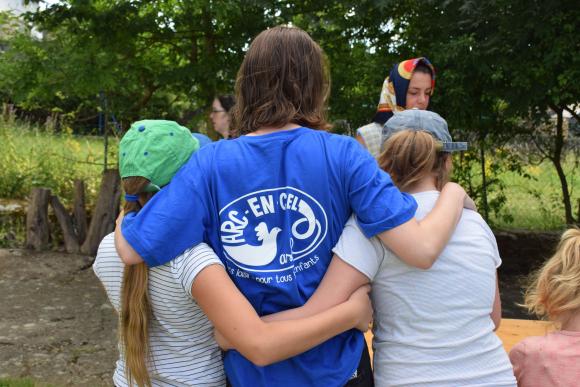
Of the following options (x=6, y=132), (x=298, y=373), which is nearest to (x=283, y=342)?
(x=298, y=373)

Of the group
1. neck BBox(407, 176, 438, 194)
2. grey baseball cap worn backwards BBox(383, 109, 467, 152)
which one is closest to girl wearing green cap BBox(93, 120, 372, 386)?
neck BBox(407, 176, 438, 194)

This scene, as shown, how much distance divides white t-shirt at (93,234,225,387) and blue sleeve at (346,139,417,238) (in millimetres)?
441

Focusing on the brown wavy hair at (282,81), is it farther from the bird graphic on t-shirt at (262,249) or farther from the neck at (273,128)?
the bird graphic on t-shirt at (262,249)

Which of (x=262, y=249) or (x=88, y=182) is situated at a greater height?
(x=262, y=249)

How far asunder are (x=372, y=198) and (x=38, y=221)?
5.91 m

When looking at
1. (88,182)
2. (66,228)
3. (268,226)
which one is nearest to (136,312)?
(268,226)

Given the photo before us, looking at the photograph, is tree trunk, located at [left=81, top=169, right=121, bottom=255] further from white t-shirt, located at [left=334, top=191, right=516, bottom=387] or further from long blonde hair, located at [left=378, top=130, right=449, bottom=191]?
white t-shirt, located at [left=334, top=191, right=516, bottom=387]

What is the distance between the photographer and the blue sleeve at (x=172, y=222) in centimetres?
138

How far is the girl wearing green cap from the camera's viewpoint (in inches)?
53.4

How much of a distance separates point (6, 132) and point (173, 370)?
26.0 feet

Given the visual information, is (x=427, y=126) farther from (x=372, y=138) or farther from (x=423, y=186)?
(x=372, y=138)

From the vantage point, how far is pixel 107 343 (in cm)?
455

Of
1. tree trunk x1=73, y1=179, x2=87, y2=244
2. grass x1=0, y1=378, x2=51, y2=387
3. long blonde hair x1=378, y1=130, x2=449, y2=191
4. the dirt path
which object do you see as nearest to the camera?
long blonde hair x1=378, y1=130, x2=449, y2=191

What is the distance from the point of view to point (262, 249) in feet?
4.55
